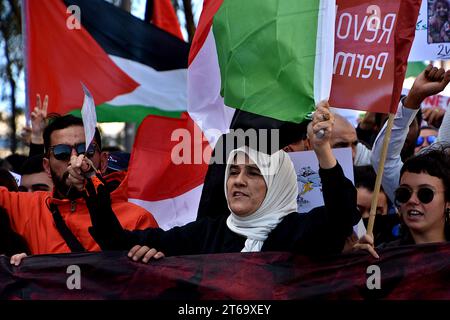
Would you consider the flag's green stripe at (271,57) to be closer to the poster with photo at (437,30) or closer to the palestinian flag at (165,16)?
the poster with photo at (437,30)

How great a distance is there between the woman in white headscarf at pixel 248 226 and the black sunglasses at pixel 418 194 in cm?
48

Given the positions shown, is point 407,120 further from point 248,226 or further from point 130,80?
point 130,80

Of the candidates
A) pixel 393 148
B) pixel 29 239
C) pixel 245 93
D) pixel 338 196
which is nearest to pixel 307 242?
pixel 338 196

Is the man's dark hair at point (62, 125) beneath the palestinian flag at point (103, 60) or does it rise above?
beneath

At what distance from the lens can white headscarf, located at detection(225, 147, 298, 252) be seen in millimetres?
3895

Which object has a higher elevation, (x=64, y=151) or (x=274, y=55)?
(x=274, y=55)

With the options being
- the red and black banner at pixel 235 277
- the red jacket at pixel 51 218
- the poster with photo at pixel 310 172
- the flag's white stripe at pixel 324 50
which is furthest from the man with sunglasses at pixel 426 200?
the red jacket at pixel 51 218

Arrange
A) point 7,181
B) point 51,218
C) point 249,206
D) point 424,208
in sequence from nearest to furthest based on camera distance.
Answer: point 249,206, point 424,208, point 51,218, point 7,181

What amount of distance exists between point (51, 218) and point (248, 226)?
1135mm

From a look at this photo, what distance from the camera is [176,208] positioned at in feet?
18.1

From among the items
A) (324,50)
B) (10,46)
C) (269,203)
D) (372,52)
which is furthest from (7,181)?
(10,46)

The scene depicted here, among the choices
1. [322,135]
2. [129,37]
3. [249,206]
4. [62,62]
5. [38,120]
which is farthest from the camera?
[129,37]

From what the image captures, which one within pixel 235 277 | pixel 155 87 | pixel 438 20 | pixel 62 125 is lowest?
pixel 235 277

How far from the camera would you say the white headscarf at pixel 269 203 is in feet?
12.8
